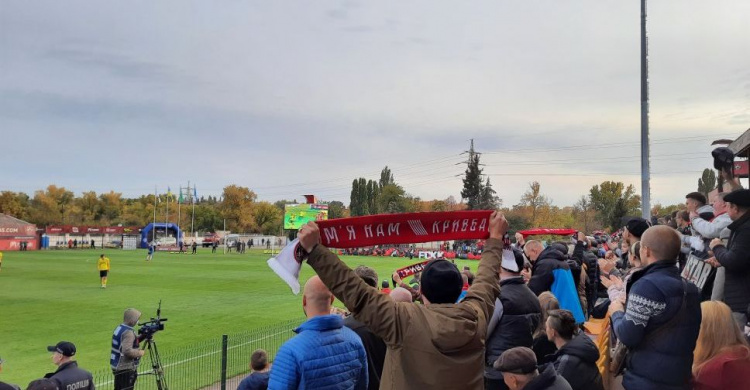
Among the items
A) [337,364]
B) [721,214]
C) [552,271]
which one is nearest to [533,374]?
[337,364]

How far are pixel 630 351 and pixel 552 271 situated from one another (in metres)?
3.90

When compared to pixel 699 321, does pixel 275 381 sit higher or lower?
lower

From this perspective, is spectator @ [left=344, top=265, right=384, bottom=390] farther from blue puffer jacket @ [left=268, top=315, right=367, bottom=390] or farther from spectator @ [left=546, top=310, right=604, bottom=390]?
spectator @ [left=546, top=310, right=604, bottom=390]

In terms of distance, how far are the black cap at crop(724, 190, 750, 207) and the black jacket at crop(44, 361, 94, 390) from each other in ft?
25.1

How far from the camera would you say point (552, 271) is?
7.72 metres

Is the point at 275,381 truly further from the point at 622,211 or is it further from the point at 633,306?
the point at 622,211

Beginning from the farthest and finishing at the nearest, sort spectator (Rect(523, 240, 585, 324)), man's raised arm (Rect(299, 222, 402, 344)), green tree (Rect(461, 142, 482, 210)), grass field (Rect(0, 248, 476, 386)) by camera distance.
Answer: green tree (Rect(461, 142, 482, 210))
grass field (Rect(0, 248, 476, 386))
spectator (Rect(523, 240, 585, 324))
man's raised arm (Rect(299, 222, 402, 344))

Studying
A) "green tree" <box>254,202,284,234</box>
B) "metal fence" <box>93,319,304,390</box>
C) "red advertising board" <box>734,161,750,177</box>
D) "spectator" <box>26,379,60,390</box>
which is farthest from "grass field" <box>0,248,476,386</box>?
"green tree" <box>254,202,284,234</box>

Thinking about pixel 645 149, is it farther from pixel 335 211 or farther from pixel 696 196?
pixel 335 211

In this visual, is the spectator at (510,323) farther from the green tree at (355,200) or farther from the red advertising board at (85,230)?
the green tree at (355,200)

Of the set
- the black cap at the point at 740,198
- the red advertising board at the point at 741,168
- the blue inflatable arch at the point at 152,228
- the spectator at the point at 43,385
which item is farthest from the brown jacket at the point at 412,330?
the blue inflatable arch at the point at 152,228

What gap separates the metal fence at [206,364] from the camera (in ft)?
40.2

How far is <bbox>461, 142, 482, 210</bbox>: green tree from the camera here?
278 feet

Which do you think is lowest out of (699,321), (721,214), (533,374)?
(533,374)
